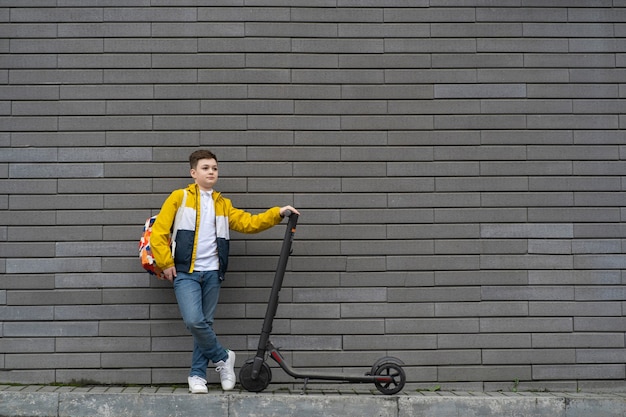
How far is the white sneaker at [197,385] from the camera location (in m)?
5.36

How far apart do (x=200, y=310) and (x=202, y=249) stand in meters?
0.48

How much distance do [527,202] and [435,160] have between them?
863 millimetres

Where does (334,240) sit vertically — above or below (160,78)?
below

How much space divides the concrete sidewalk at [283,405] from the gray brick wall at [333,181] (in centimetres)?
43

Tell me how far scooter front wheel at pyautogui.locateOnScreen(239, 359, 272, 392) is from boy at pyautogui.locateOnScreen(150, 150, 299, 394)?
18 centimetres

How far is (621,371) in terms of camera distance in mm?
5840

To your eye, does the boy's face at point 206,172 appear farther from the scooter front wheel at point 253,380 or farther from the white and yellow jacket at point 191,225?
the scooter front wheel at point 253,380

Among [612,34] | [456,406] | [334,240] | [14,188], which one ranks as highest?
[612,34]

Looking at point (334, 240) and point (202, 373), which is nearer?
point (202, 373)

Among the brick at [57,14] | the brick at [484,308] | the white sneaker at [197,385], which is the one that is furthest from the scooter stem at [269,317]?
the brick at [57,14]

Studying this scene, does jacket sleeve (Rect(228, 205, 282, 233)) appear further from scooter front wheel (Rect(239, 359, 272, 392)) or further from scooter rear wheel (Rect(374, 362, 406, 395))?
scooter rear wheel (Rect(374, 362, 406, 395))

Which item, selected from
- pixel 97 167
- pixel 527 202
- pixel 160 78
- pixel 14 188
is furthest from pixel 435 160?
pixel 14 188

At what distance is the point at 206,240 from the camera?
5.43m

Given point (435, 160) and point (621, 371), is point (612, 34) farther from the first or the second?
point (621, 371)
